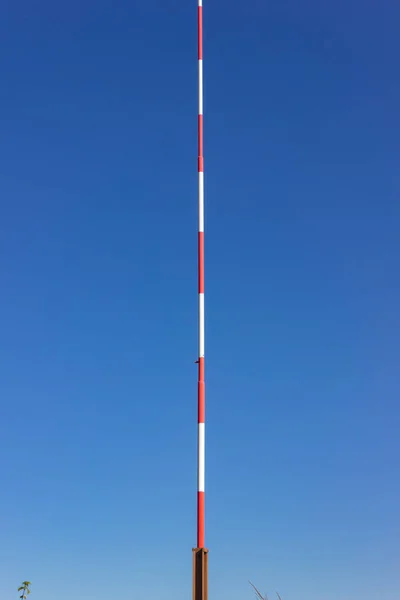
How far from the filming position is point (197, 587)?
12.7 metres

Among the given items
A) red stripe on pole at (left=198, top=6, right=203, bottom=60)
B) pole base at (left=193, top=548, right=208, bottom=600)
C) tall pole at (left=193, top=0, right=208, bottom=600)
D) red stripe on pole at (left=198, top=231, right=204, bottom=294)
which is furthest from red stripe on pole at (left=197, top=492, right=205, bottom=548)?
red stripe on pole at (left=198, top=6, right=203, bottom=60)

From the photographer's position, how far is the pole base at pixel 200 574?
1257 cm

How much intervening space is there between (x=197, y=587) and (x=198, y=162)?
10170 millimetres

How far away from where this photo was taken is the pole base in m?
12.6

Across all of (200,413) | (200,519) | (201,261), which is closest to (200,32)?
(201,261)

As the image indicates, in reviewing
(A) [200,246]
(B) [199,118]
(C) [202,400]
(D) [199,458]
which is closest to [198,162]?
(B) [199,118]

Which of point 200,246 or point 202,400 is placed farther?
point 200,246

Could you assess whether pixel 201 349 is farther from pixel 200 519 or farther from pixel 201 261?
pixel 200 519

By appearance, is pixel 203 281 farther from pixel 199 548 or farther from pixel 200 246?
pixel 199 548

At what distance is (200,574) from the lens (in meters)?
12.8

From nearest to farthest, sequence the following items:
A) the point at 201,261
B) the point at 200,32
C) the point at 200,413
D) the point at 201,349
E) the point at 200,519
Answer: the point at 200,519 < the point at 200,413 < the point at 201,349 < the point at 201,261 < the point at 200,32

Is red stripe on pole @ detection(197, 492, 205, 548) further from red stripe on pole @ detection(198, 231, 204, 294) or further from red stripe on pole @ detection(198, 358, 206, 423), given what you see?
red stripe on pole @ detection(198, 231, 204, 294)

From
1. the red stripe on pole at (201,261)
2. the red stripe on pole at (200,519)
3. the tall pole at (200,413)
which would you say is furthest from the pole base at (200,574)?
the red stripe on pole at (201,261)

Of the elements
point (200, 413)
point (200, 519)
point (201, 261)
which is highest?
point (201, 261)
